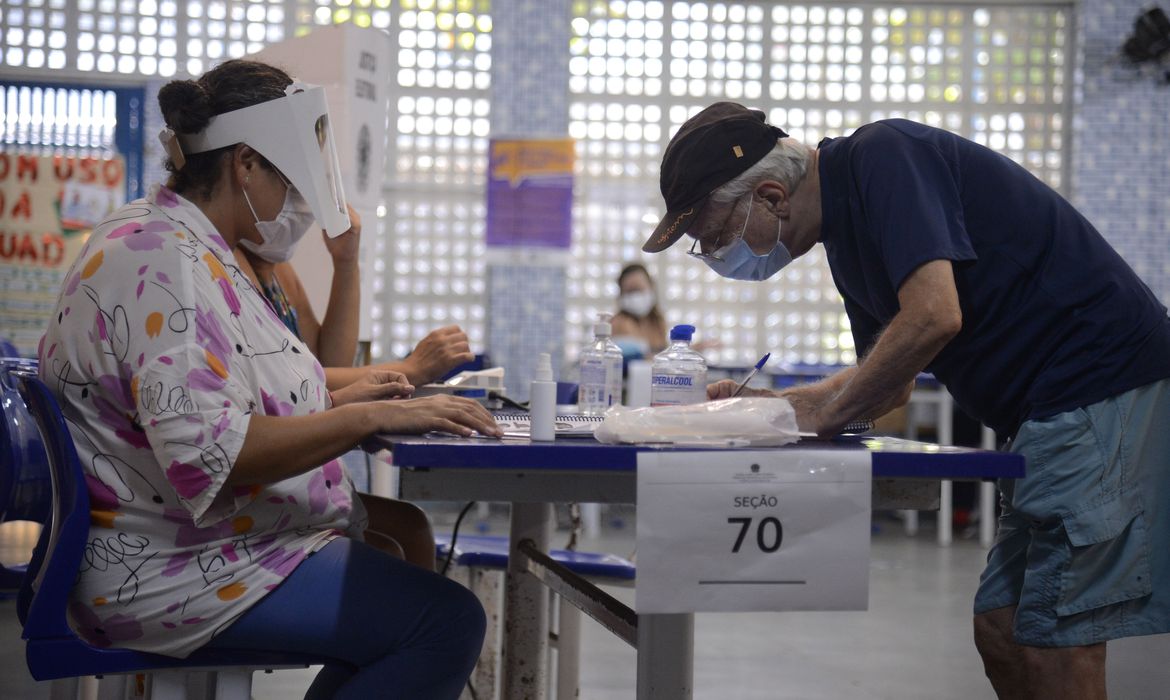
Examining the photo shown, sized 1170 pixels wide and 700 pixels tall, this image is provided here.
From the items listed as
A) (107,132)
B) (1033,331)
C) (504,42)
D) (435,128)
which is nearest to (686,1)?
(504,42)

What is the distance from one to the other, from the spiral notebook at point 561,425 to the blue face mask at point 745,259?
31cm

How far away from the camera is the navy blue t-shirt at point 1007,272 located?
1466 millimetres

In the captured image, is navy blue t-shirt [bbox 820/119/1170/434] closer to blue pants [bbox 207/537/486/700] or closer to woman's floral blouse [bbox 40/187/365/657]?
blue pants [bbox 207/537/486/700]

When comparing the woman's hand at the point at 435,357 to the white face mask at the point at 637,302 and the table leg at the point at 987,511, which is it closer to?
the white face mask at the point at 637,302

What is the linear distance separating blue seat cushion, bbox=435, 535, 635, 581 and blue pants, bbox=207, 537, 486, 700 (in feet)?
2.37

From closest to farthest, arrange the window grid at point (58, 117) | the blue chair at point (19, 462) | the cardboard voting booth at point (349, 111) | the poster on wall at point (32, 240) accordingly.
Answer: the blue chair at point (19, 462) < the cardboard voting booth at point (349, 111) < the poster on wall at point (32, 240) < the window grid at point (58, 117)

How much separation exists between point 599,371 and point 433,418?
0.61m

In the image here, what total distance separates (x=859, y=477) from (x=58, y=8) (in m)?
6.81

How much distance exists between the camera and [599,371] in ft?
6.19

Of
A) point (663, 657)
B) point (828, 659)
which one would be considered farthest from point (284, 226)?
point (828, 659)

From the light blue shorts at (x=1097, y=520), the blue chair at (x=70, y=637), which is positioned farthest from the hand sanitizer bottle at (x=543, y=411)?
the light blue shorts at (x=1097, y=520)

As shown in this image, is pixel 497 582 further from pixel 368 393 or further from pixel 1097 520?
pixel 1097 520

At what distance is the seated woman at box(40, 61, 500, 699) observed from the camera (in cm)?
127

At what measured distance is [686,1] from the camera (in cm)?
686
